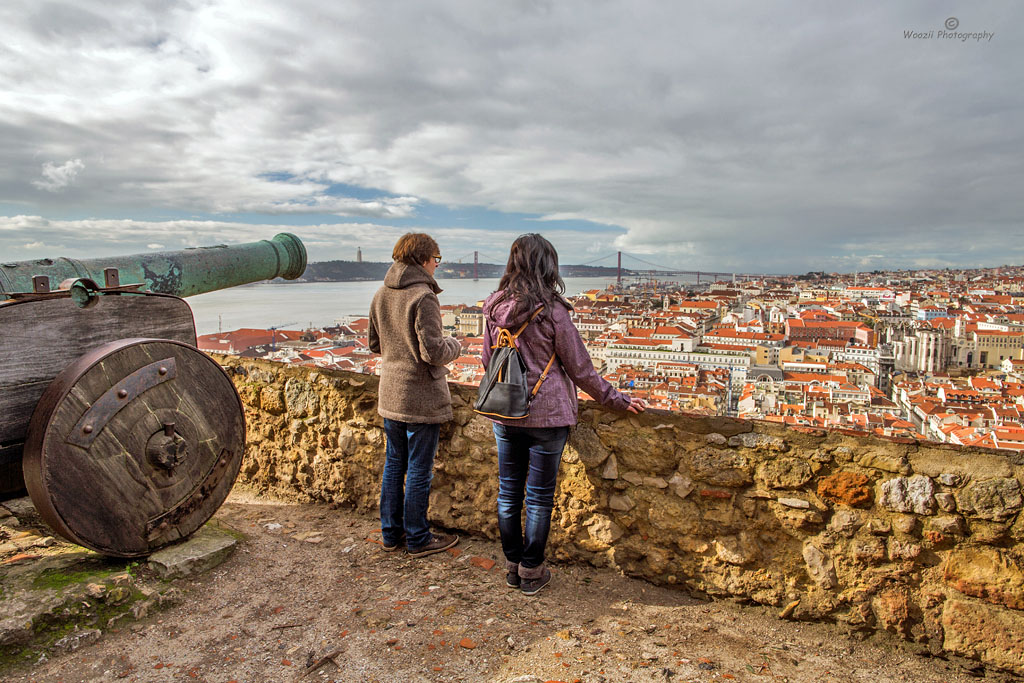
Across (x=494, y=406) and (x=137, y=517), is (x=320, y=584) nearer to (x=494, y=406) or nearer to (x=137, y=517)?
(x=137, y=517)

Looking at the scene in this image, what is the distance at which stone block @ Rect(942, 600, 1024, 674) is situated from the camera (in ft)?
5.72

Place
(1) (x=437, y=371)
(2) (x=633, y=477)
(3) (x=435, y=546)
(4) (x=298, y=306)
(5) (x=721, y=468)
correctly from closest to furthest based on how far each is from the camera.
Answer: (5) (x=721, y=468) < (2) (x=633, y=477) < (1) (x=437, y=371) < (3) (x=435, y=546) < (4) (x=298, y=306)

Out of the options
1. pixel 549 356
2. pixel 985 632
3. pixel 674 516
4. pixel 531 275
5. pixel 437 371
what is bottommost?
pixel 985 632

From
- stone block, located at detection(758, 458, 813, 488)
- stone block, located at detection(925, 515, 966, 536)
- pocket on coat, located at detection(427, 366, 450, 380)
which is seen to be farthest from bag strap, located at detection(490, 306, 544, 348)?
stone block, located at detection(925, 515, 966, 536)

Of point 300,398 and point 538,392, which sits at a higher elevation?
point 538,392

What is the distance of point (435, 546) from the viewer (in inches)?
99.4

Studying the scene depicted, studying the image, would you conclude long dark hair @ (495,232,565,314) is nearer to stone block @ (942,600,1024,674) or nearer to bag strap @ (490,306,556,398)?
bag strap @ (490,306,556,398)

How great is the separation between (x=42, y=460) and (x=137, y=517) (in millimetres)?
432

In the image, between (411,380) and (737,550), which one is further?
(411,380)

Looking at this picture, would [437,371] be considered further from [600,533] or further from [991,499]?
[991,499]

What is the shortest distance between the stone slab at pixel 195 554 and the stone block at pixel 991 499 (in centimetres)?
263

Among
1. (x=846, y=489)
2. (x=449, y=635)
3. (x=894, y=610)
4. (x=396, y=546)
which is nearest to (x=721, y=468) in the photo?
(x=846, y=489)

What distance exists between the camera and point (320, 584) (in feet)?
7.64

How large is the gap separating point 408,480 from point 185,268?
1.49 m
